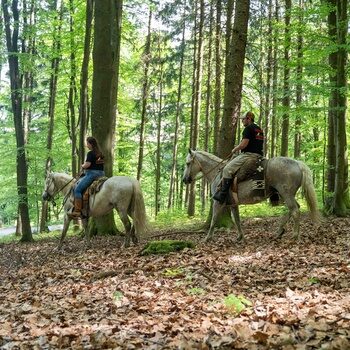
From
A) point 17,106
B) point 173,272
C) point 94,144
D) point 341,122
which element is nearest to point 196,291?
point 173,272

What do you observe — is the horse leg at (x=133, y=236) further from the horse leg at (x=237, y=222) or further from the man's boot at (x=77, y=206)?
the horse leg at (x=237, y=222)

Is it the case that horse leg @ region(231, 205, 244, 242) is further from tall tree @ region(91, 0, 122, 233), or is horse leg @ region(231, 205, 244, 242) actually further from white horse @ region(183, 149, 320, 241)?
tall tree @ region(91, 0, 122, 233)

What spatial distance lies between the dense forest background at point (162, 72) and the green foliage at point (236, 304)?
779 centimetres

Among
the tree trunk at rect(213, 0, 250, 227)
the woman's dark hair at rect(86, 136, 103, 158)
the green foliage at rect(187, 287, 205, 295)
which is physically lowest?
the green foliage at rect(187, 287, 205, 295)

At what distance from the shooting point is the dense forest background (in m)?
13.1

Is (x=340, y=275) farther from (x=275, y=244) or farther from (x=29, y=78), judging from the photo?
(x=29, y=78)

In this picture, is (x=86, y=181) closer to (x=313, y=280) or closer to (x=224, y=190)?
(x=224, y=190)

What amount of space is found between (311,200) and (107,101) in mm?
7359

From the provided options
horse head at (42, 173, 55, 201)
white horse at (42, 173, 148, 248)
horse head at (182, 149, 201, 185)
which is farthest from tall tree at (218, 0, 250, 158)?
horse head at (42, 173, 55, 201)

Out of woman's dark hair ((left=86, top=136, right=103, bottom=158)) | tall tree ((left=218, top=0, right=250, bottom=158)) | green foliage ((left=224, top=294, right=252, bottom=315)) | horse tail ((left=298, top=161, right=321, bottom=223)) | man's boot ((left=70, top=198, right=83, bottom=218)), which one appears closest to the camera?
green foliage ((left=224, top=294, right=252, bottom=315))

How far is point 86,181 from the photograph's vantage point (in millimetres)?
11586

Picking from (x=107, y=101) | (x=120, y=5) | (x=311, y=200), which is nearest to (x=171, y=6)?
(x=120, y=5)

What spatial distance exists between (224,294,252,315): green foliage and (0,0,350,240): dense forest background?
779 cm

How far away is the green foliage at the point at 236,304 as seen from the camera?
4.81 meters
